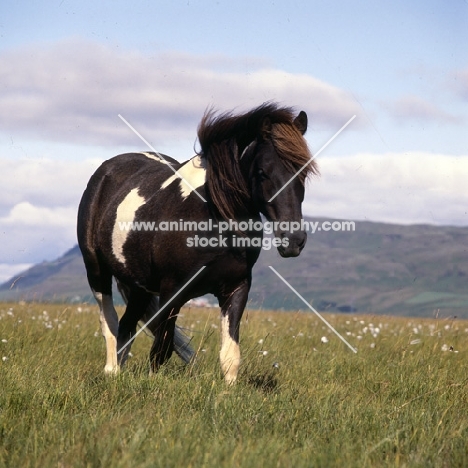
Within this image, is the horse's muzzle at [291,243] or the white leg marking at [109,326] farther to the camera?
the white leg marking at [109,326]

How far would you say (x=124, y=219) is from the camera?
311 inches

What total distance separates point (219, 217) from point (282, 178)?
836mm

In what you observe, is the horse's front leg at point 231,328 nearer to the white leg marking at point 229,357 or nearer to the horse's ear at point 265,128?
the white leg marking at point 229,357

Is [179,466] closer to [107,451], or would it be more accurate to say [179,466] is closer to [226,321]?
[107,451]

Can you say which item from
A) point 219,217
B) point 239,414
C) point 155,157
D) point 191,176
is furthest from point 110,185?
point 239,414

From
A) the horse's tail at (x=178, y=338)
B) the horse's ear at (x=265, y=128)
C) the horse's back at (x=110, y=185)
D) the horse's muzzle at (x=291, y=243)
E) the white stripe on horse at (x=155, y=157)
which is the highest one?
the horse's ear at (x=265, y=128)

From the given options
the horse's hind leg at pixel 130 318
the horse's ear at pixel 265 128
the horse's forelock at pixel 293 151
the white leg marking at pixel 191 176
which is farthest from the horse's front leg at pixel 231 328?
the horse's hind leg at pixel 130 318

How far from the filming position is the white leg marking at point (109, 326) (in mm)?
8359

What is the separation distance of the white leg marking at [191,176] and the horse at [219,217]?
13 millimetres

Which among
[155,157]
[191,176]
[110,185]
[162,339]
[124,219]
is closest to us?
[162,339]

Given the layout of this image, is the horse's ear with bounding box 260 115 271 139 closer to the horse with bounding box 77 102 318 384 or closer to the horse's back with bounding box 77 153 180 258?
the horse with bounding box 77 102 318 384

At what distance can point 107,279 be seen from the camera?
8.86 metres

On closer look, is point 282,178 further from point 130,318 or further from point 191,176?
point 130,318

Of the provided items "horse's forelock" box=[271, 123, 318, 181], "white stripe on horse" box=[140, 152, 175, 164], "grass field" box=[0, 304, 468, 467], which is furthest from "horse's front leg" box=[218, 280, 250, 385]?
"white stripe on horse" box=[140, 152, 175, 164]
